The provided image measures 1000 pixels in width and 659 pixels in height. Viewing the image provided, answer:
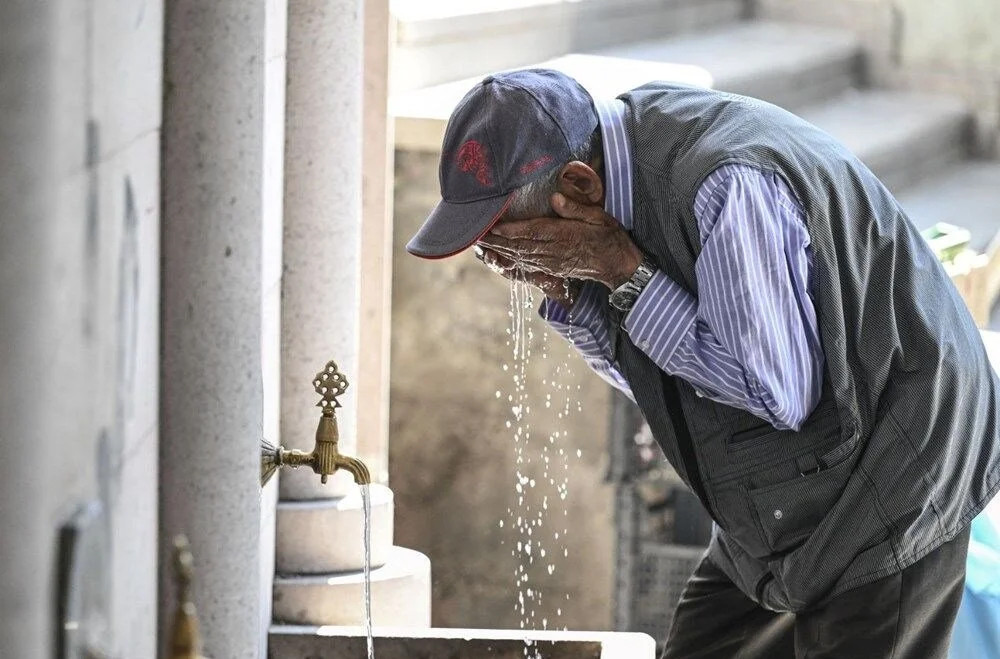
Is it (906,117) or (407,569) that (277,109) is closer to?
(407,569)

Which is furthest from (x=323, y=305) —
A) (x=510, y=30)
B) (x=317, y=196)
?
(x=510, y=30)

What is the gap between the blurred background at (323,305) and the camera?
1.53m

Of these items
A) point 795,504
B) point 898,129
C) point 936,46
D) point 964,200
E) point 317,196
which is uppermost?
point 936,46

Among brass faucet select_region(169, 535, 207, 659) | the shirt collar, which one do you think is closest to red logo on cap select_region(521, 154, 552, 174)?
the shirt collar

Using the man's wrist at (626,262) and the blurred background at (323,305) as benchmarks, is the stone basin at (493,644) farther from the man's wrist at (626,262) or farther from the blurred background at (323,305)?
the man's wrist at (626,262)

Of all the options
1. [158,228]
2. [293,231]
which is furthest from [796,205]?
[293,231]

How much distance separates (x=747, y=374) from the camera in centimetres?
222

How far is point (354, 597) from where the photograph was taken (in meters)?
3.28

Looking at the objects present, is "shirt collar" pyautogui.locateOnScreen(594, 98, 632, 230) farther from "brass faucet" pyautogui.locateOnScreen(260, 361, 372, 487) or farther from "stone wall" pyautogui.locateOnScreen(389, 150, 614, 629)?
"stone wall" pyautogui.locateOnScreen(389, 150, 614, 629)

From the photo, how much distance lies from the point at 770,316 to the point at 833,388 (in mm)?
210

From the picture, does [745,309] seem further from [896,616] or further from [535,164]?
[896,616]

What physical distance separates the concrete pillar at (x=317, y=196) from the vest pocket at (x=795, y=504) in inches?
45.6

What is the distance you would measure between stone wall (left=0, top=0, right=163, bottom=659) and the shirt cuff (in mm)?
720

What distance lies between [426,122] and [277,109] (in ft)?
4.78
